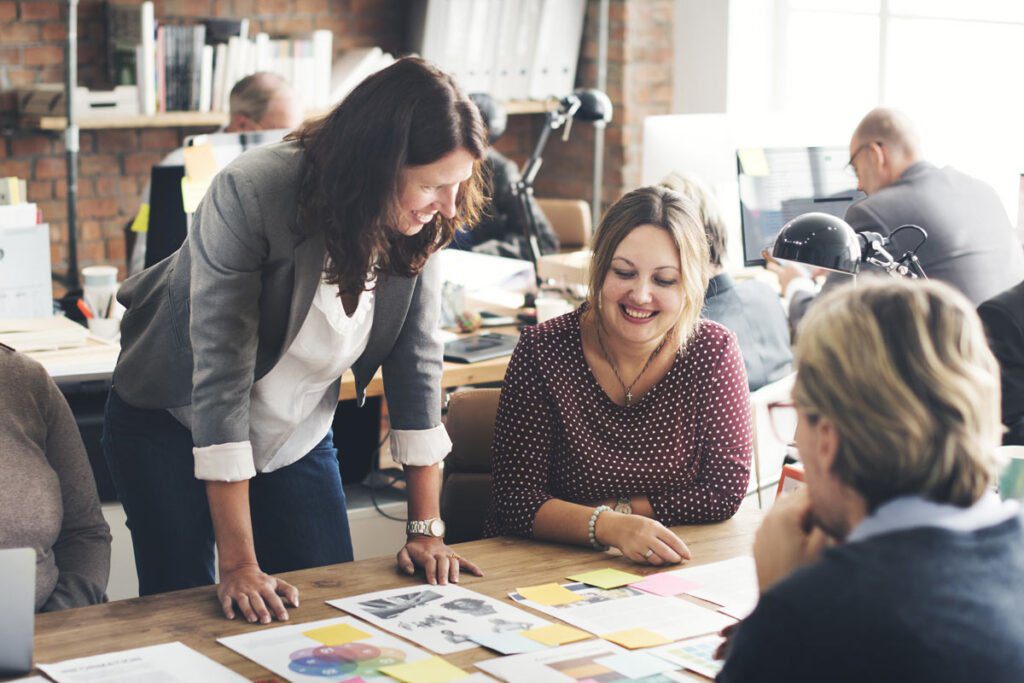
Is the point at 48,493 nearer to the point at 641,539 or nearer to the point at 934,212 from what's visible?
the point at 641,539

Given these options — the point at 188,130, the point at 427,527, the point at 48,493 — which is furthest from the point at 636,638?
the point at 188,130

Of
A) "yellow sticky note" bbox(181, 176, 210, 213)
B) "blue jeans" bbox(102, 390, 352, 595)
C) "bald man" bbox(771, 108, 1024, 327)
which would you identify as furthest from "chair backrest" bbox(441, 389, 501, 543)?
"bald man" bbox(771, 108, 1024, 327)

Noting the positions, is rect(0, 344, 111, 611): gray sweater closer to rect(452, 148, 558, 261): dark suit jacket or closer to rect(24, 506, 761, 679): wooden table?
rect(24, 506, 761, 679): wooden table

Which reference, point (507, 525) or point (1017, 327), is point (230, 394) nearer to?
point (507, 525)

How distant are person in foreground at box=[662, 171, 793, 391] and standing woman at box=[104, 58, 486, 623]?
1130mm

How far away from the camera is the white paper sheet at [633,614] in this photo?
5.13ft

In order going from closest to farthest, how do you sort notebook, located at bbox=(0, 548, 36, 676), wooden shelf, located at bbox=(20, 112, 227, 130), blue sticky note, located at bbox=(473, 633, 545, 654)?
notebook, located at bbox=(0, 548, 36, 676), blue sticky note, located at bbox=(473, 633, 545, 654), wooden shelf, located at bbox=(20, 112, 227, 130)

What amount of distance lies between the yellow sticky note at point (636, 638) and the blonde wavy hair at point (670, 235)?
66 centimetres

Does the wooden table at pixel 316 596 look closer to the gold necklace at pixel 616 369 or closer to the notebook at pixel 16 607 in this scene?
the notebook at pixel 16 607

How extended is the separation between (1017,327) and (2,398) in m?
1.74

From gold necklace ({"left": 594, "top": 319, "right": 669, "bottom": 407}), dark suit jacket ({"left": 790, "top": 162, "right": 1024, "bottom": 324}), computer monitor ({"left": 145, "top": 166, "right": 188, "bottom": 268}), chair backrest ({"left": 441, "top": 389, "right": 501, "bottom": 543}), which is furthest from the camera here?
dark suit jacket ({"left": 790, "top": 162, "right": 1024, "bottom": 324})

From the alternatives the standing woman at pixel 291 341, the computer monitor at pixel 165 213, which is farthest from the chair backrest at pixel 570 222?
the standing woman at pixel 291 341

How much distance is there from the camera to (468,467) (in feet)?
7.21

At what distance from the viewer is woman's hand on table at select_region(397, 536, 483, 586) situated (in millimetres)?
1728
